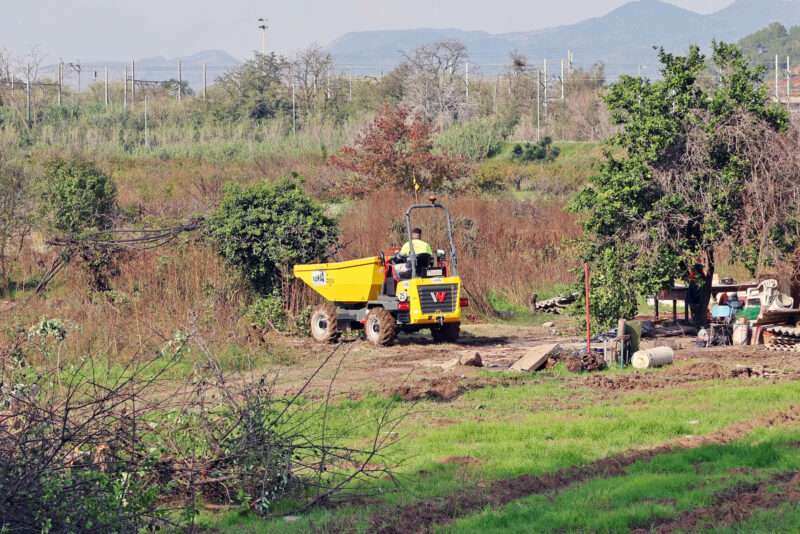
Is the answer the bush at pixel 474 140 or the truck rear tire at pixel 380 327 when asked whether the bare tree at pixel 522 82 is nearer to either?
the bush at pixel 474 140

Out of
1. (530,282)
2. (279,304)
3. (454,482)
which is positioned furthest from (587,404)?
(530,282)

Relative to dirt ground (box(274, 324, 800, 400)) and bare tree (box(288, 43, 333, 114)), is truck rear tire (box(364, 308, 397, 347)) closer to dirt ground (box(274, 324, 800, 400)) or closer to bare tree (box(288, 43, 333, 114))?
dirt ground (box(274, 324, 800, 400))

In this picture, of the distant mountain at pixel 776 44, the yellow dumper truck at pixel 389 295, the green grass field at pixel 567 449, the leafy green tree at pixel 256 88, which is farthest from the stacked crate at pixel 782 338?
the distant mountain at pixel 776 44

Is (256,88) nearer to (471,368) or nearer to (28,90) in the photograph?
(28,90)

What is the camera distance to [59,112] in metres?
51.2

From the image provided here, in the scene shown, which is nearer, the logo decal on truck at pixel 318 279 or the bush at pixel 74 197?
the logo decal on truck at pixel 318 279

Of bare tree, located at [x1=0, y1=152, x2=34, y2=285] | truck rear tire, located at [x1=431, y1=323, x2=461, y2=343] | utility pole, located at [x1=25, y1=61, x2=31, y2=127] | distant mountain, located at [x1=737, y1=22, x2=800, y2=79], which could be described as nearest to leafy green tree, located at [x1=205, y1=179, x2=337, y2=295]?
truck rear tire, located at [x1=431, y1=323, x2=461, y2=343]

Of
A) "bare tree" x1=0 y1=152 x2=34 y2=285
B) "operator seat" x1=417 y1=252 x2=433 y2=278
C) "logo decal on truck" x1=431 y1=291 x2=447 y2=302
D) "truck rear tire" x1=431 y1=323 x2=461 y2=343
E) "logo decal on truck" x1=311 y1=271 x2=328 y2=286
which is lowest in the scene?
"truck rear tire" x1=431 y1=323 x2=461 y2=343

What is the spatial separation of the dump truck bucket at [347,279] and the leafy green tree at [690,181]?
13.4 ft

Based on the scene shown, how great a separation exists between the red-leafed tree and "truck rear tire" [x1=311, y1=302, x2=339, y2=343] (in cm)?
1295

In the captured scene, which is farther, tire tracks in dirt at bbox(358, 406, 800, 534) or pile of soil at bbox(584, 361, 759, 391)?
pile of soil at bbox(584, 361, 759, 391)

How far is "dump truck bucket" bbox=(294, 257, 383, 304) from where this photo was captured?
17375 mm

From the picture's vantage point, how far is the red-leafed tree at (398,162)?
3131 centimetres

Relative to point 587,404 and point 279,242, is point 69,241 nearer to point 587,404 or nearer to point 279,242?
point 279,242
